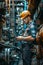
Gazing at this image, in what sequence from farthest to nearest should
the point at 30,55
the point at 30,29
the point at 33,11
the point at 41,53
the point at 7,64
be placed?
the point at 33,11 < the point at 30,55 < the point at 30,29 < the point at 7,64 < the point at 41,53

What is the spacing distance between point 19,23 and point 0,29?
3.92 meters

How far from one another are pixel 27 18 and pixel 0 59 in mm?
1709

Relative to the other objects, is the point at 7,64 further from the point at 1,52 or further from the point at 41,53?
the point at 41,53

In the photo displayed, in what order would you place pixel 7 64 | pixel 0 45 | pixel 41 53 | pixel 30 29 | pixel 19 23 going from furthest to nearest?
1. pixel 19 23
2. pixel 30 29
3. pixel 7 64
4. pixel 0 45
5. pixel 41 53

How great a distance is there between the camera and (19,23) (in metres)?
9.62

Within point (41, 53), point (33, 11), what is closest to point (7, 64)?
point (41, 53)

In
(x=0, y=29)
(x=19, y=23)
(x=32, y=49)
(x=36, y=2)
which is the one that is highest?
(x=36, y=2)

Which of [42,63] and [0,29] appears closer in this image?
[42,63]

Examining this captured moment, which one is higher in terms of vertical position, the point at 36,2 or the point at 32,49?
the point at 36,2

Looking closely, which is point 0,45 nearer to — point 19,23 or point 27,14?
point 27,14

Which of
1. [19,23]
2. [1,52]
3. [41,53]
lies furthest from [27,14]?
[19,23]

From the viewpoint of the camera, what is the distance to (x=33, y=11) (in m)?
6.48

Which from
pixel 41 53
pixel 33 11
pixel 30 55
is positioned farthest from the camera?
pixel 33 11

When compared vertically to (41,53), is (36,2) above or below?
above
